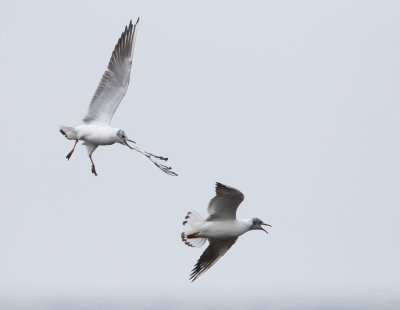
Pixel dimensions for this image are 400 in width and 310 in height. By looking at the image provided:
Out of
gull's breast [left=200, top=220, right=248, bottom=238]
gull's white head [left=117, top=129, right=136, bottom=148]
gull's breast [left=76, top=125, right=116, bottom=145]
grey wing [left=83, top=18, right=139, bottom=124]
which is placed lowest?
gull's breast [left=200, top=220, right=248, bottom=238]

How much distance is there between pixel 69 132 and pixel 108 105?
2.72ft

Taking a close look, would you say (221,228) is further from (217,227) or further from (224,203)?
(224,203)

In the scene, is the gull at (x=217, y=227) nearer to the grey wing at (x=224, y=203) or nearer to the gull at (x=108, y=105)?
the grey wing at (x=224, y=203)

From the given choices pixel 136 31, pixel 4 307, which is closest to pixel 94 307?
pixel 4 307

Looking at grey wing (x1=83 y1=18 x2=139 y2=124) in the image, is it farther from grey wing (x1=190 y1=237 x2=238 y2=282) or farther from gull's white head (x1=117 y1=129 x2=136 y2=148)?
grey wing (x1=190 y1=237 x2=238 y2=282)

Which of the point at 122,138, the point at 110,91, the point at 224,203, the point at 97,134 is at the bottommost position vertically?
the point at 224,203

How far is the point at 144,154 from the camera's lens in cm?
2017

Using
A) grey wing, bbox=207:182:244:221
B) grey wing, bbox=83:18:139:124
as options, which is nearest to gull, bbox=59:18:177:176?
grey wing, bbox=83:18:139:124

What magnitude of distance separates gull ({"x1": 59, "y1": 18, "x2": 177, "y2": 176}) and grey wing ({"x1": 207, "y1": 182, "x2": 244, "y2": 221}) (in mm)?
1249

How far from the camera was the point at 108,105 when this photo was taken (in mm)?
21109

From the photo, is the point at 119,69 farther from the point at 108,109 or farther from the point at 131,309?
the point at 131,309

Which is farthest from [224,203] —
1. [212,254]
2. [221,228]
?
[212,254]

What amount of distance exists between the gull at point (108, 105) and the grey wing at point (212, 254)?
176 cm

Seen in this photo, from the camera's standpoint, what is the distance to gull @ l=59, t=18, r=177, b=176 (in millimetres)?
20609
